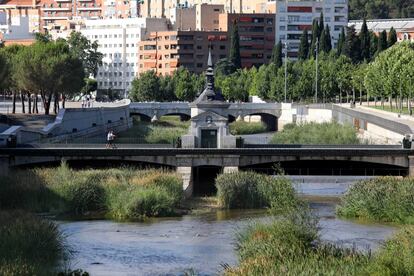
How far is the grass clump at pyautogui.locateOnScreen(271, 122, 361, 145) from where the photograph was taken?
10239cm

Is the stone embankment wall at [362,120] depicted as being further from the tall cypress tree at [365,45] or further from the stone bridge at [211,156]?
the tall cypress tree at [365,45]

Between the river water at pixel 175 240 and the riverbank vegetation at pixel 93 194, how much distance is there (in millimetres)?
1308

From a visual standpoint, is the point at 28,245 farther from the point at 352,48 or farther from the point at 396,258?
the point at 352,48

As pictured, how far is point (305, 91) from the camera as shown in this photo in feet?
526

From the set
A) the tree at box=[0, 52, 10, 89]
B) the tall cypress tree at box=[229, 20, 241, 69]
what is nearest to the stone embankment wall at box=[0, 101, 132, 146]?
the tree at box=[0, 52, 10, 89]

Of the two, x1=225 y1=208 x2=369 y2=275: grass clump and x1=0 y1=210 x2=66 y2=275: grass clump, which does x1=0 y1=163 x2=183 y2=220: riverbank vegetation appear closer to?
x1=0 y1=210 x2=66 y2=275: grass clump

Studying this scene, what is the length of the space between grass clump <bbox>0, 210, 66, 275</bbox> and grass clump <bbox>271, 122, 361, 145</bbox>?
5679cm

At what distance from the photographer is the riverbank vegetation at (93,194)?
192 feet

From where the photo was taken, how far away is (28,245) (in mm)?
40406

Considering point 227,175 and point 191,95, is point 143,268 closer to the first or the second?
point 227,175

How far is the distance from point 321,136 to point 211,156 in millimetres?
36587

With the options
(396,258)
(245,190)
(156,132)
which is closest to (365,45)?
(156,132)

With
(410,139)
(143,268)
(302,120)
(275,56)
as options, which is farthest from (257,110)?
(143,268)

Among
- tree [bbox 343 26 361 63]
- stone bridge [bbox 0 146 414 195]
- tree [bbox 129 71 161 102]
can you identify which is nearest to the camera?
stone bridge [bbox 0 146 414 195]
